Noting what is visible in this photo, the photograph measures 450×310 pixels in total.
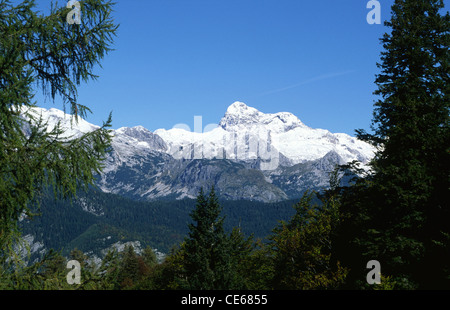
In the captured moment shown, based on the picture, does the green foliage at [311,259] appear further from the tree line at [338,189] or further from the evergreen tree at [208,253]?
the evergreen tree at [208,253]

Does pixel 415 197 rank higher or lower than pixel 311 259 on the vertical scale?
higher

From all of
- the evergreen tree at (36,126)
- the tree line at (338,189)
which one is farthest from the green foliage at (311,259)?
the evergreen tree at (36,126)

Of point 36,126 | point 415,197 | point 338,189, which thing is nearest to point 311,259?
point 338,189

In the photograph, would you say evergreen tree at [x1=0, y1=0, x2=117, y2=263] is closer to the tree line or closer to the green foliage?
the tree line

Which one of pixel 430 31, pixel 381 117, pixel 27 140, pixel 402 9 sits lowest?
pixel 27 140

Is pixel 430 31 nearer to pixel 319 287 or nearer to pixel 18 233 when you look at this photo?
pixel 319 287

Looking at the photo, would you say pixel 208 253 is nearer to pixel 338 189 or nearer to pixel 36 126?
pixel 338 189

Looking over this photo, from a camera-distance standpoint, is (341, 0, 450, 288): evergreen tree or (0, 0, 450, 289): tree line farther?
(341, 0, 450, 288): evergreen tree

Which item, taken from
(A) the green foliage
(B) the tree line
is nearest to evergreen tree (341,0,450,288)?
(B) the tree line

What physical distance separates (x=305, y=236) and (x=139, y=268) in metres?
79.0
